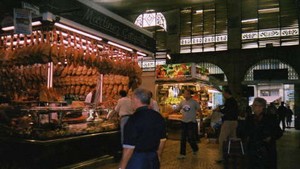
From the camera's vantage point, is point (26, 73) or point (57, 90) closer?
point (26, 73)

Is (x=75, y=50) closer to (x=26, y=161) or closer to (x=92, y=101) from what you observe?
(x=92, y=101)

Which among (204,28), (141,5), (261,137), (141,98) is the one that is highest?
(141,5)

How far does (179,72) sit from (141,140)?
11997mm

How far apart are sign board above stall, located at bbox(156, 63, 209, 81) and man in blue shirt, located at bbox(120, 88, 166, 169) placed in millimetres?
11457

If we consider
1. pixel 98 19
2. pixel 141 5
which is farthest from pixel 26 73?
pixel 141 5

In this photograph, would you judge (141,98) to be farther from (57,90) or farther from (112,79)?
(112,79)

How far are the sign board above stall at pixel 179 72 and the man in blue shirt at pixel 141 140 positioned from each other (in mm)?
11457

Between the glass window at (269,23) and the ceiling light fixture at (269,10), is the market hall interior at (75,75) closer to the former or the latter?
the glass window at (269,23)

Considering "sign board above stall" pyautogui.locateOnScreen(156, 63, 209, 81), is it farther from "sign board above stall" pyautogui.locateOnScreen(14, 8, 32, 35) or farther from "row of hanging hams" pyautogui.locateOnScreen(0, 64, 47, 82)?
"sign board above stall" pyautogui.locateOnScreen(14, 8, 32, 35)

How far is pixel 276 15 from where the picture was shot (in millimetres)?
24875

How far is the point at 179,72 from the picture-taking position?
52.0ft

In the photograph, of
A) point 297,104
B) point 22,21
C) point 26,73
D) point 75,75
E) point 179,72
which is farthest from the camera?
point 297,104

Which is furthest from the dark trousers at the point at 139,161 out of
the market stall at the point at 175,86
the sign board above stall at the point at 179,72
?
the sign board above stall at the point at 179,72

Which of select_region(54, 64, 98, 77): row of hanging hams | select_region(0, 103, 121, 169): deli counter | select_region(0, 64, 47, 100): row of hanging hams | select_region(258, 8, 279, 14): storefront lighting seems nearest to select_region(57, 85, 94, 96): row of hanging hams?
select_region(54, 64, 98, 77): row of hanging hams
